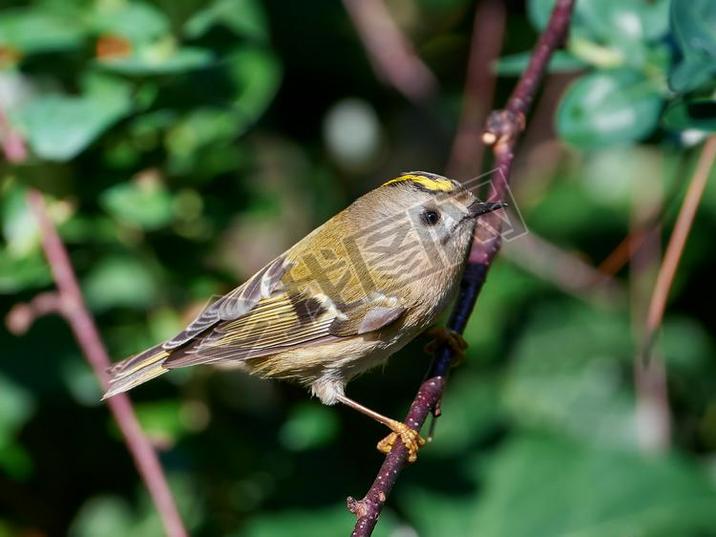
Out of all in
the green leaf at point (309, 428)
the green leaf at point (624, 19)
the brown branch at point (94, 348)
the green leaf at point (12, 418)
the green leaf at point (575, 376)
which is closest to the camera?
the green leaf at point (624, 19)

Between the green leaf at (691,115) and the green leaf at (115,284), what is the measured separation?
1463mm

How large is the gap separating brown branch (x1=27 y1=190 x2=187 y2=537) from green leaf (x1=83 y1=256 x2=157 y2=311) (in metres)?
0.19

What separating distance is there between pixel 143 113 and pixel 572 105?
1.07 meters

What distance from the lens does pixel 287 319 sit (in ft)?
8.20

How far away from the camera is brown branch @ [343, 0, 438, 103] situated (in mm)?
3268

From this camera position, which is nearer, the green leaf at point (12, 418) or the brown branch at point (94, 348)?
the brown branch at point (94, 348)

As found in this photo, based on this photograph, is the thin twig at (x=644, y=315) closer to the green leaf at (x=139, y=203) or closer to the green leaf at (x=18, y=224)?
the green leaf at (x=139, y=203)

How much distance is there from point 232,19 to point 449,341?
109 cm

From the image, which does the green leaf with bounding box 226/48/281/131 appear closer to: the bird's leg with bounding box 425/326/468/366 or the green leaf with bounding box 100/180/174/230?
the green leaf with bounding box 100/180/174/230

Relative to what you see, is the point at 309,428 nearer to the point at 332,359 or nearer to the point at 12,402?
the point at 332,359

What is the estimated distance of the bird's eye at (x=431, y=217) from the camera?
7.80 feet

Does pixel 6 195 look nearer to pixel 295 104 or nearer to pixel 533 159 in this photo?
pixel 295 104

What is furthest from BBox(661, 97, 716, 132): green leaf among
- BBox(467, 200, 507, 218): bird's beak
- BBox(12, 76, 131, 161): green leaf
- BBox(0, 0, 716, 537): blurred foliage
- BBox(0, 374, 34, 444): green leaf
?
BBox(0, 374, 34, 444): green leaf

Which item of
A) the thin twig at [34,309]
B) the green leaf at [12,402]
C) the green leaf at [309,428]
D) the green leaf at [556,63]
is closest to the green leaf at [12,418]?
the green leaf at [12,402]
